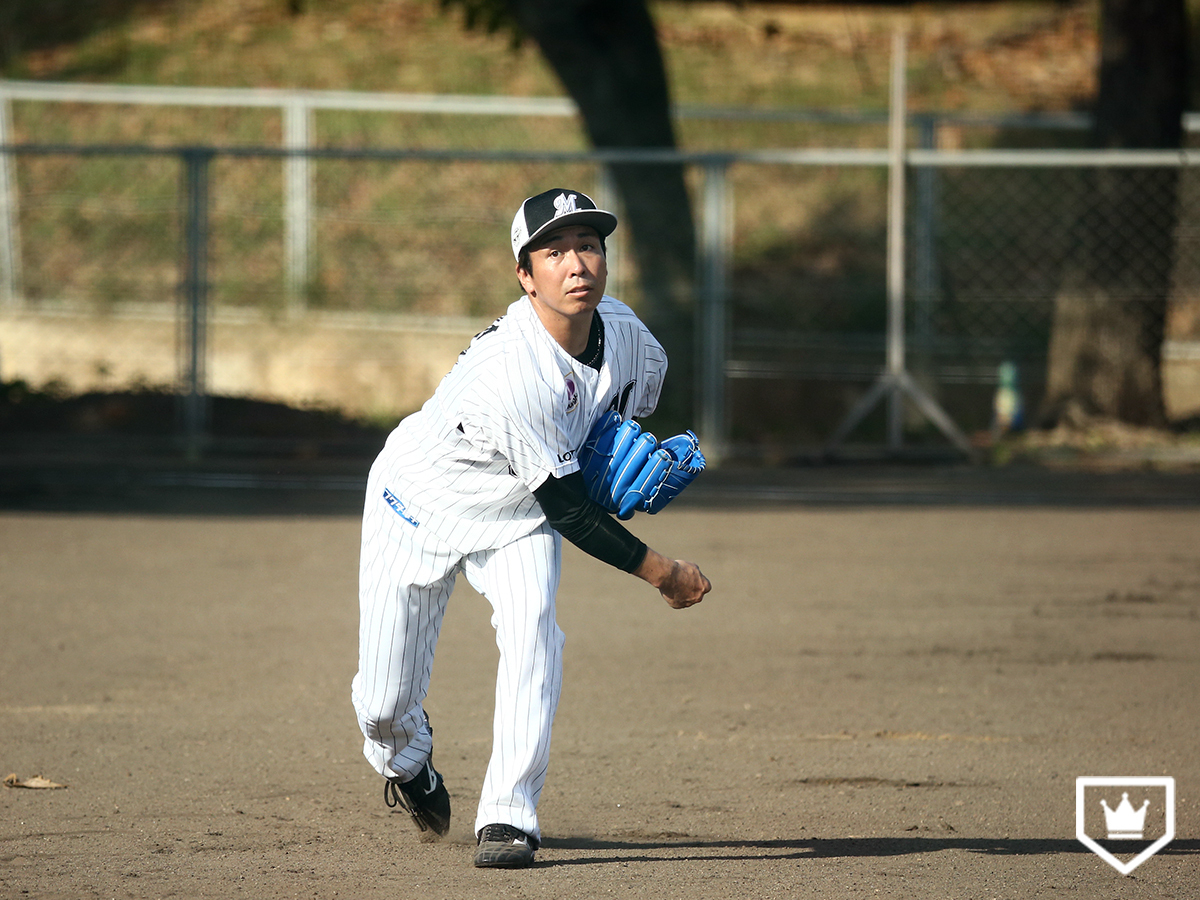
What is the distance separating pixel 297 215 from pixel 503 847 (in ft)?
37.8

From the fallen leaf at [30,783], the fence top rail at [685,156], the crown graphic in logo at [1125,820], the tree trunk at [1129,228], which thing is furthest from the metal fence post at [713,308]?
the fallen leaf at [30,783]

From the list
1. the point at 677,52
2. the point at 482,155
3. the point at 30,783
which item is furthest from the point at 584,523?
the point at 677,52

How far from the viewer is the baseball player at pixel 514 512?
3.85 m

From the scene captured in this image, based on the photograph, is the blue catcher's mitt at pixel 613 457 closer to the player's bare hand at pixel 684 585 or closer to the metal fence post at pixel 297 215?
the player's bare hand at pixel 684 585

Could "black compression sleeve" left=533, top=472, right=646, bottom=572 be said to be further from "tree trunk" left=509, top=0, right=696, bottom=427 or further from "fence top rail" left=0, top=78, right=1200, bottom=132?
"fence top rail" left=0, top=78, right=1200, bottom=132

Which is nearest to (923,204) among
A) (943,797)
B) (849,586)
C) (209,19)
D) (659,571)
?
(849,586)

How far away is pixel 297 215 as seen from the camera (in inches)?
575

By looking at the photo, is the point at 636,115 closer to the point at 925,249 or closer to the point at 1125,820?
the point at 925,249

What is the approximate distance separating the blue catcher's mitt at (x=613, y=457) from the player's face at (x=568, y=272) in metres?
0.33

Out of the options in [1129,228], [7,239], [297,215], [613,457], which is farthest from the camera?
[7,239]

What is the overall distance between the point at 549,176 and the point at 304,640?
12.1m

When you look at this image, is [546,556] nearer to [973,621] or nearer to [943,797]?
[943,797]

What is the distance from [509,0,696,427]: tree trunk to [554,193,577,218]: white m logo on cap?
9061 millimetres

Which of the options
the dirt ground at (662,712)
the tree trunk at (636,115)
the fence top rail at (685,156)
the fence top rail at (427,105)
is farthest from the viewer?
the fence top rail at (427,105)
